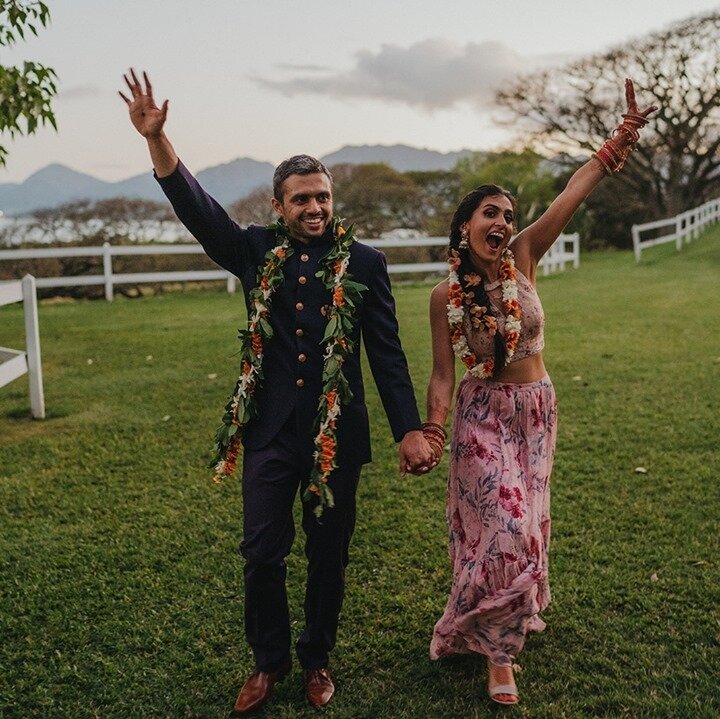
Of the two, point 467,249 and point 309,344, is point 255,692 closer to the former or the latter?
point 309,344

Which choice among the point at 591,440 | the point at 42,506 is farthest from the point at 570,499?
the point at 42,506

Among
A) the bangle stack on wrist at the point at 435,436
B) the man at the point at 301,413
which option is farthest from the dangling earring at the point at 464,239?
the bangle stack on wrist at the point at 435,436

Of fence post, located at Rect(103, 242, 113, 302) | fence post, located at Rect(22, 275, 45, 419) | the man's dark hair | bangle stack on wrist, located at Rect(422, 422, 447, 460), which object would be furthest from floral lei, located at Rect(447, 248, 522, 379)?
fence post, located at Rect(103, 242, 113, 302)

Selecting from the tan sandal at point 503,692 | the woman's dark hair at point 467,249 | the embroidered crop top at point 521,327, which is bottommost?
the tan sandal at point 503,692

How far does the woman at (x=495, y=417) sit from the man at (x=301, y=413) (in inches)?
12.6

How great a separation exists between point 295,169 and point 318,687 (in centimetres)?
211

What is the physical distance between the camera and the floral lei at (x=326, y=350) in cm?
329

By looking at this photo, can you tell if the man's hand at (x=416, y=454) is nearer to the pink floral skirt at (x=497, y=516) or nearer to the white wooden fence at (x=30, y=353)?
the pink floral skirt at (x=497, y=516)

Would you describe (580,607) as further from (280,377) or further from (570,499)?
(280,377)

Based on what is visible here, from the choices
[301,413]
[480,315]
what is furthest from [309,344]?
[480,315]

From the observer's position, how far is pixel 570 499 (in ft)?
18.5

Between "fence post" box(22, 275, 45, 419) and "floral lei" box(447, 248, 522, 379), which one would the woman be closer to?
"floral lei" box(447, 248, 522, 379)

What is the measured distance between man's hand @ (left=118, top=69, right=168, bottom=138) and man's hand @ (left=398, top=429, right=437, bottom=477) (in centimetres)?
155

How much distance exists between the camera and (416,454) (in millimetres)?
3396
